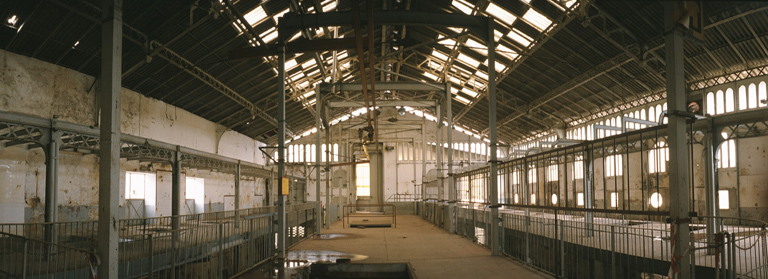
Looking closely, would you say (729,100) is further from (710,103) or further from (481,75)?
(481,75)

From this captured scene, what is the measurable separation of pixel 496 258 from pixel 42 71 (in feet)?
55.3

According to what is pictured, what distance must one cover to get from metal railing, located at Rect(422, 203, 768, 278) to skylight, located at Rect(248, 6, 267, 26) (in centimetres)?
1227

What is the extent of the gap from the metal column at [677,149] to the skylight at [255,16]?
18.0 m

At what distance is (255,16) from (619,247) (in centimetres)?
1772

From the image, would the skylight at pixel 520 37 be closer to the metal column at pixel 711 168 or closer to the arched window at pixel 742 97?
the arched window at pixel 742 97

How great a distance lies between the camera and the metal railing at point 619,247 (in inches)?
337

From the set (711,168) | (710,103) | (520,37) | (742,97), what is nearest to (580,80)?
(520,37)

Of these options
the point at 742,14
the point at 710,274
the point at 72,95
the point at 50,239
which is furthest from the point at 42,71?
the point at 742,14

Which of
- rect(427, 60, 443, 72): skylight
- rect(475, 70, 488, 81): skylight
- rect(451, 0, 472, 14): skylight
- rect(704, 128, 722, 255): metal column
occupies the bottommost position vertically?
rect(704, 128, 722, 255): metal column

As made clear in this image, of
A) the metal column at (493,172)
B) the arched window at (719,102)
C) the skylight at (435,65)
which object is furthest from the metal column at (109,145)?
the skylight at (435,65)

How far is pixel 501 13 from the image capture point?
23.5 meters

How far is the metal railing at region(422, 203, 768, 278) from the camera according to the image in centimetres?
857

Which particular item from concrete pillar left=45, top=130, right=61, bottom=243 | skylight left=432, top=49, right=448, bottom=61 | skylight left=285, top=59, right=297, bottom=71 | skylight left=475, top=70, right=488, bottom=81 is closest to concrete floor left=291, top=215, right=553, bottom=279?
concrete pillar left=45, top=130, right=61, bottom=243

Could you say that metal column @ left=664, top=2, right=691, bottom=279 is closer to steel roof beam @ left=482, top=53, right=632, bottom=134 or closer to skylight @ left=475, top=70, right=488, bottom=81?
steel roof beam @ left=482, top=53, right=632, bottom=134
